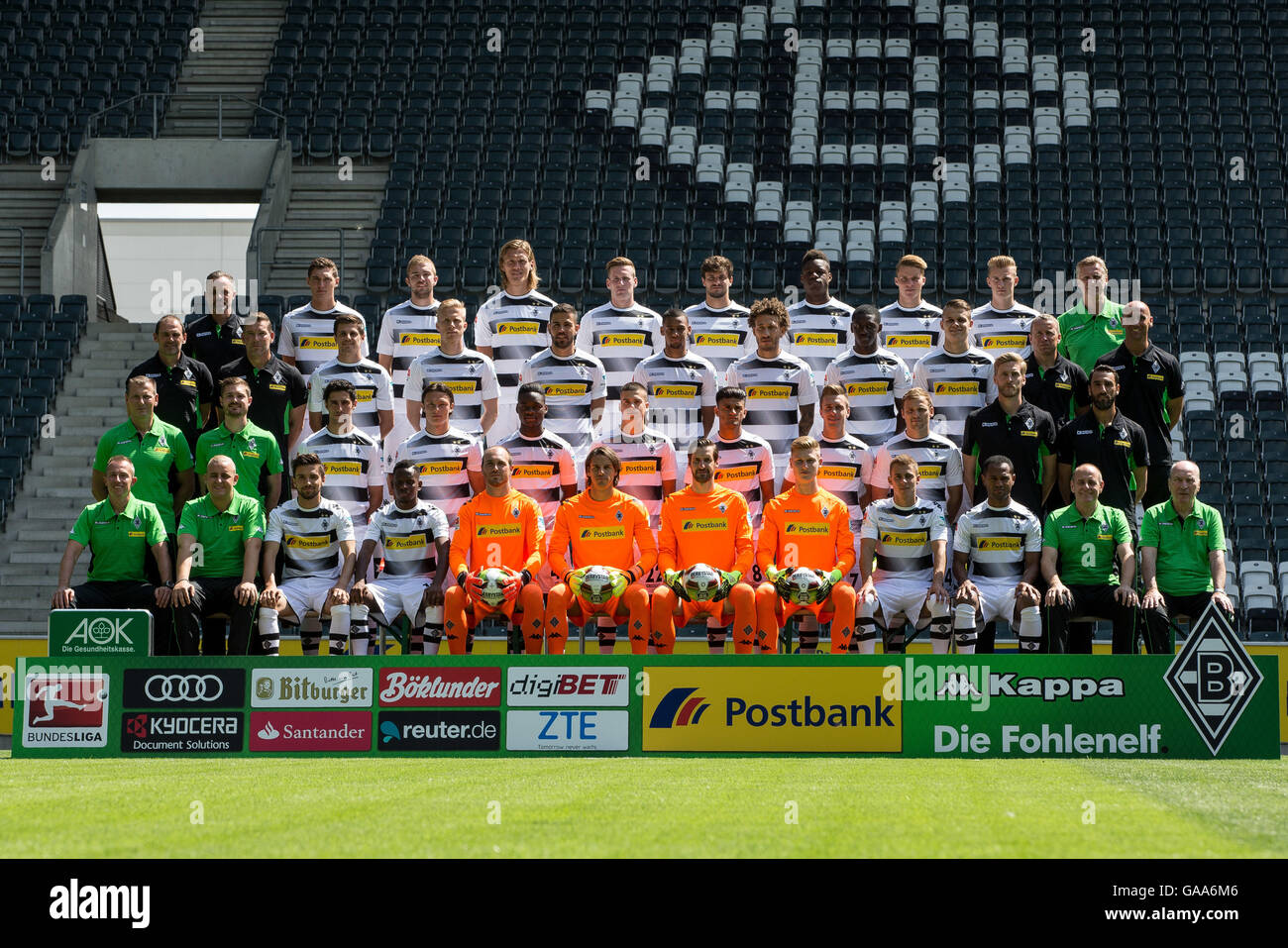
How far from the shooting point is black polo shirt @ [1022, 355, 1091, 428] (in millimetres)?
10789

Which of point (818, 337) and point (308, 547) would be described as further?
point (818, 337)

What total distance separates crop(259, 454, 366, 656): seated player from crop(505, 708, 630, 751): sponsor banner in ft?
6.07

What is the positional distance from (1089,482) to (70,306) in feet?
45.6

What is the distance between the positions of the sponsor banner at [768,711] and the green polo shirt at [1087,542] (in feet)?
6.62

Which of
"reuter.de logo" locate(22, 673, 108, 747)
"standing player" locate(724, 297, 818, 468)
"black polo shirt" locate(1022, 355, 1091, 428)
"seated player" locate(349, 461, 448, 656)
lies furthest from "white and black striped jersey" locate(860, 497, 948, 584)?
"reuter.de logo" locate(22, 673, 108, 747)

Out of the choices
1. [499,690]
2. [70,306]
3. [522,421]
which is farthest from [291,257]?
[499,690]

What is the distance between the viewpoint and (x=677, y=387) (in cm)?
1111

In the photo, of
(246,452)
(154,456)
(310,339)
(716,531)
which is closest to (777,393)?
(716,531)

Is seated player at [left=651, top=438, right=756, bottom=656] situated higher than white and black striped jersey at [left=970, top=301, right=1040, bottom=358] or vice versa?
white and black striped jersey at [left=970, top=301, right=1040, bottom=358]

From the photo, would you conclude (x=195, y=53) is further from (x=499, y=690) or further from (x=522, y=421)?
(x=499, y=690)

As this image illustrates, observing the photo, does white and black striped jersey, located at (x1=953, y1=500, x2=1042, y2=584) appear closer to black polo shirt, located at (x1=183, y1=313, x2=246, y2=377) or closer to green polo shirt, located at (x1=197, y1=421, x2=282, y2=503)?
green polo shirt, located at (x1=197, y1=421, x2=282, y2=503)

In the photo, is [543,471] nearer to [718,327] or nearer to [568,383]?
[568,383]

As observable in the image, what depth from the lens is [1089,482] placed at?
10.0 meters

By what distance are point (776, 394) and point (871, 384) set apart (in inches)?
27.4
